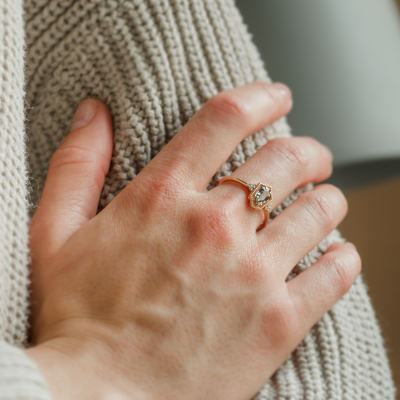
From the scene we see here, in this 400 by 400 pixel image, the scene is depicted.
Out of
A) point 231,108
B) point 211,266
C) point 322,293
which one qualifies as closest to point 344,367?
point 322,293

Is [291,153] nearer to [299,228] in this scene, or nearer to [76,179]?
[299,228]

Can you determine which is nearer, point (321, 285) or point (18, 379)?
point (18, 379)

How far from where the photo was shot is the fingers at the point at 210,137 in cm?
50

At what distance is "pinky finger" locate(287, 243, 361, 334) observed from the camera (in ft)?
1.64

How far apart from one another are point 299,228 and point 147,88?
264 mm

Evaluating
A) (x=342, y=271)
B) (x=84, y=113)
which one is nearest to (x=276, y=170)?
(x=342, y=271)

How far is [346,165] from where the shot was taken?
2.43 feet

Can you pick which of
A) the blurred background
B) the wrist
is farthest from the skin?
the blurred background

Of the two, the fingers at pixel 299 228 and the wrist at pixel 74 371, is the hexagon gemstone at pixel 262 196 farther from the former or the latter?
the wrist at pixel 74 371

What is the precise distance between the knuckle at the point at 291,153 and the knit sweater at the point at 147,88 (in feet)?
0.12

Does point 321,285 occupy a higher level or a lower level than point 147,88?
lower

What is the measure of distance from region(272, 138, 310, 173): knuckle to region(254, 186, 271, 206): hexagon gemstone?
6 centimetres

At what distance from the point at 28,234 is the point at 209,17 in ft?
1.23

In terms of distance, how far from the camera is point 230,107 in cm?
52
